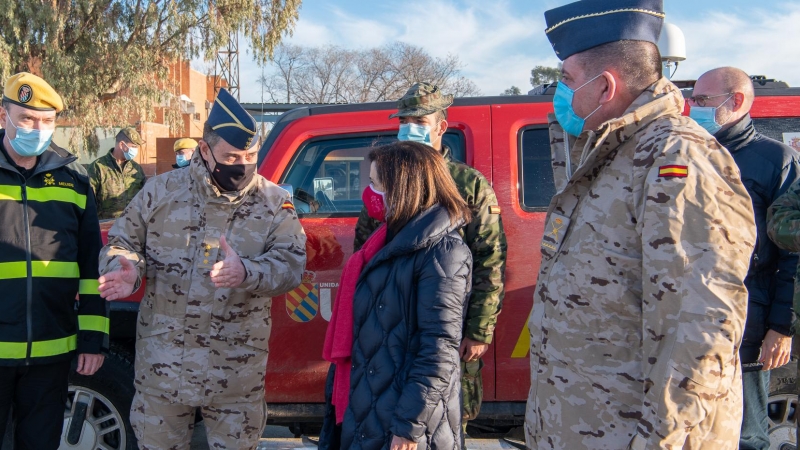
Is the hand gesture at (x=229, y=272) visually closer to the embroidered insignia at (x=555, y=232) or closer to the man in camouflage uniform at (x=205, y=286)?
the man in camouflage uniform at (x=205, y=286)

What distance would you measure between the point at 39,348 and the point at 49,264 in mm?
357

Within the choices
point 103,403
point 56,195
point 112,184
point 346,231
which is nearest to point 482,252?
point 346,231

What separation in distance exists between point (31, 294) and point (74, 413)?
0.90 metres

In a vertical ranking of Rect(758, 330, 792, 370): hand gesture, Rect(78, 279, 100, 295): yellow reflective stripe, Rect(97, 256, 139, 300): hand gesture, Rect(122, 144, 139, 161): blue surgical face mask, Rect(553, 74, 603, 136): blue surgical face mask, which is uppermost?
Rect(122, 144, 139, 161): blue surgical face mask

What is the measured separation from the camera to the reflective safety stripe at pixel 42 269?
2529 mm

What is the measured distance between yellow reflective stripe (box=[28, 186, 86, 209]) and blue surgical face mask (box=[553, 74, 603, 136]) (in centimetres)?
216

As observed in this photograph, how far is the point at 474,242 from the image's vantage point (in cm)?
260

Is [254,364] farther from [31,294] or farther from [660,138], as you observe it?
[660,138]

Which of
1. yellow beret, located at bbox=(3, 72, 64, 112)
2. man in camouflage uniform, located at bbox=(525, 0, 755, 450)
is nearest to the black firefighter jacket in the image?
yellow beret, located at bbox=(3, 72, 64, 112)

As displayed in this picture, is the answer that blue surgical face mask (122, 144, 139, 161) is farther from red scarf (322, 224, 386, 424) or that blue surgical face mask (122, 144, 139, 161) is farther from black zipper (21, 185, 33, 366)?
red scarf (322, 224, 386, 424)

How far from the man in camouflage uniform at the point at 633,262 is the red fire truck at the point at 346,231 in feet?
4.14

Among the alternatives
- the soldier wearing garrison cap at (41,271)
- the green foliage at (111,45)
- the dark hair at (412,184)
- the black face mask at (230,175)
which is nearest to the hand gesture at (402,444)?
the dark hair at (412,184)

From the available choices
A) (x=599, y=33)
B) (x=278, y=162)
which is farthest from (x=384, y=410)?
(x=278, y=162)

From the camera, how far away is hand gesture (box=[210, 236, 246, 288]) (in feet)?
7.14
